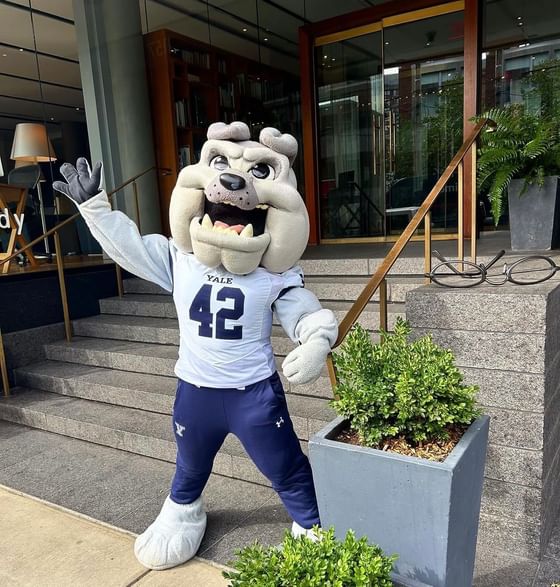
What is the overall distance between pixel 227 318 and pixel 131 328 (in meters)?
2.93

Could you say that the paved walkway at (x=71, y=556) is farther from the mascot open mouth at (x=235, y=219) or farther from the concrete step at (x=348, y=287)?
the concrete step at (x=348, y=287)

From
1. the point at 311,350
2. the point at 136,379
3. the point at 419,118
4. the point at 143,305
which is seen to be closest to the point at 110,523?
the point at 136,379

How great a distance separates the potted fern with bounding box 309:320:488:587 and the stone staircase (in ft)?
4.46

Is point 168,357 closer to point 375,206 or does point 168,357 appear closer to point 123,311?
point 123,311

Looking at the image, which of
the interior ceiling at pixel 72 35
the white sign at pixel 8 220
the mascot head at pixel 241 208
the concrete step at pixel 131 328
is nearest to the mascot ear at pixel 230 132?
the mascot head at pixel 241 208

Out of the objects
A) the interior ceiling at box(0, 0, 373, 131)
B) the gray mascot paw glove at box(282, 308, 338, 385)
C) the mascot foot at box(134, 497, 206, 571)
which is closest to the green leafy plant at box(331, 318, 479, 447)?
the gray mascot paw glove at box(282, 308, 338, 385)

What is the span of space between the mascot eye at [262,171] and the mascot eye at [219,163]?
0.38 ft

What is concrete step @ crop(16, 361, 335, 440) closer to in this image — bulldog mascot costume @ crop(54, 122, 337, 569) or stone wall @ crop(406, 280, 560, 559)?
bulldog mascot costume @ crop(54, 122, 337, 569)

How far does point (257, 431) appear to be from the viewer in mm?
2045

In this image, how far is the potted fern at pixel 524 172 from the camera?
3.29 meters

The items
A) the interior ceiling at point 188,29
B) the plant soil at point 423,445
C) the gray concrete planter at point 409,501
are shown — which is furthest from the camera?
the interior ceiling at point 188,29

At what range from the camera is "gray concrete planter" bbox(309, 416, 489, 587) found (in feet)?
4.48

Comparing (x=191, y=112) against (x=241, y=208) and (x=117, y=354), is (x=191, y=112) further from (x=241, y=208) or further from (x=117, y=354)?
(x=241, y=208)

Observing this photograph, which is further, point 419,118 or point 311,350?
point 419,118
